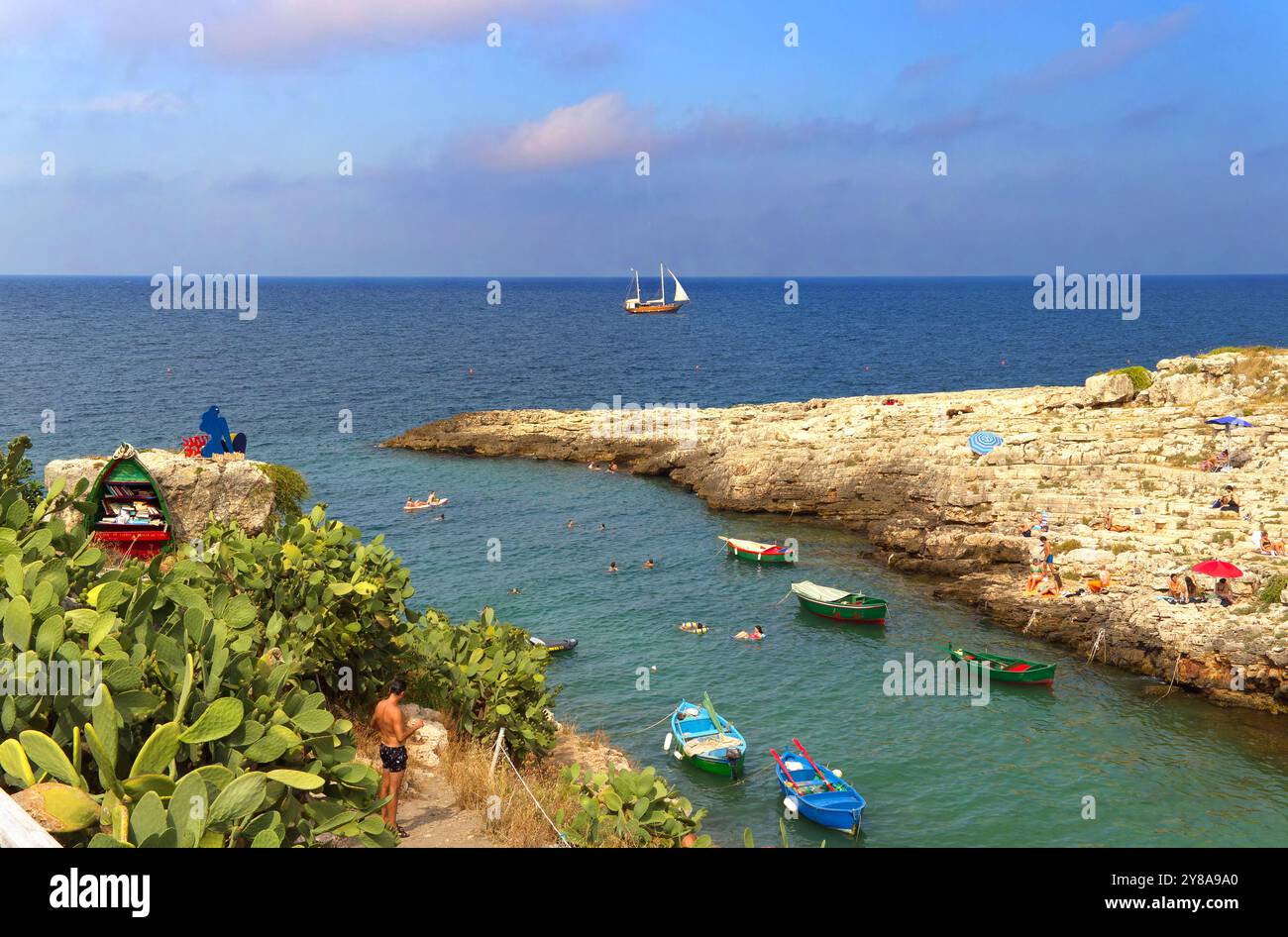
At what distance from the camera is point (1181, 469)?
3800cm

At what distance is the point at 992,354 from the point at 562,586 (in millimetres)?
114607

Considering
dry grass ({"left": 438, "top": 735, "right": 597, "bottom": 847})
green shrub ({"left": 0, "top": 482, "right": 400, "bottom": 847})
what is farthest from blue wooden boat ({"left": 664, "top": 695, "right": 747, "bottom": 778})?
green shrub ({"left": 0, "top": 482, "right": 400, "bottom": 847})

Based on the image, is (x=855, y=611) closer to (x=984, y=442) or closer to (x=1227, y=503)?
(x=984, y=442)

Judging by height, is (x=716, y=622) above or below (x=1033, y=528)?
below

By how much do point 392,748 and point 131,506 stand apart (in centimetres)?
1511

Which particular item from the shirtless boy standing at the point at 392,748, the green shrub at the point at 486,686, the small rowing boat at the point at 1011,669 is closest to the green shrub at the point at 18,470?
the shirtless boy standing at the point at 392,748

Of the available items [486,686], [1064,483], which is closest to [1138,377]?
[1064,483]

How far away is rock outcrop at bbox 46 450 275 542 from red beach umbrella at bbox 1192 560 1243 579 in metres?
30.0

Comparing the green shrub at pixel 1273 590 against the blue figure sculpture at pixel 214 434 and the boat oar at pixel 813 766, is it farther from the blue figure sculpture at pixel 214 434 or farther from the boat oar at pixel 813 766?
the blue figure sculpture at pixel 214 434

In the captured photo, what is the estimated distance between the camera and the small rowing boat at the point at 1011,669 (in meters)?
29.2

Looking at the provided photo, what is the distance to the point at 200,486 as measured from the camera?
2392cm

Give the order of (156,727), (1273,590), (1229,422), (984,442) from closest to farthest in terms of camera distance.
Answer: (156,727), (1273,590), (1229,422), (984,442)
